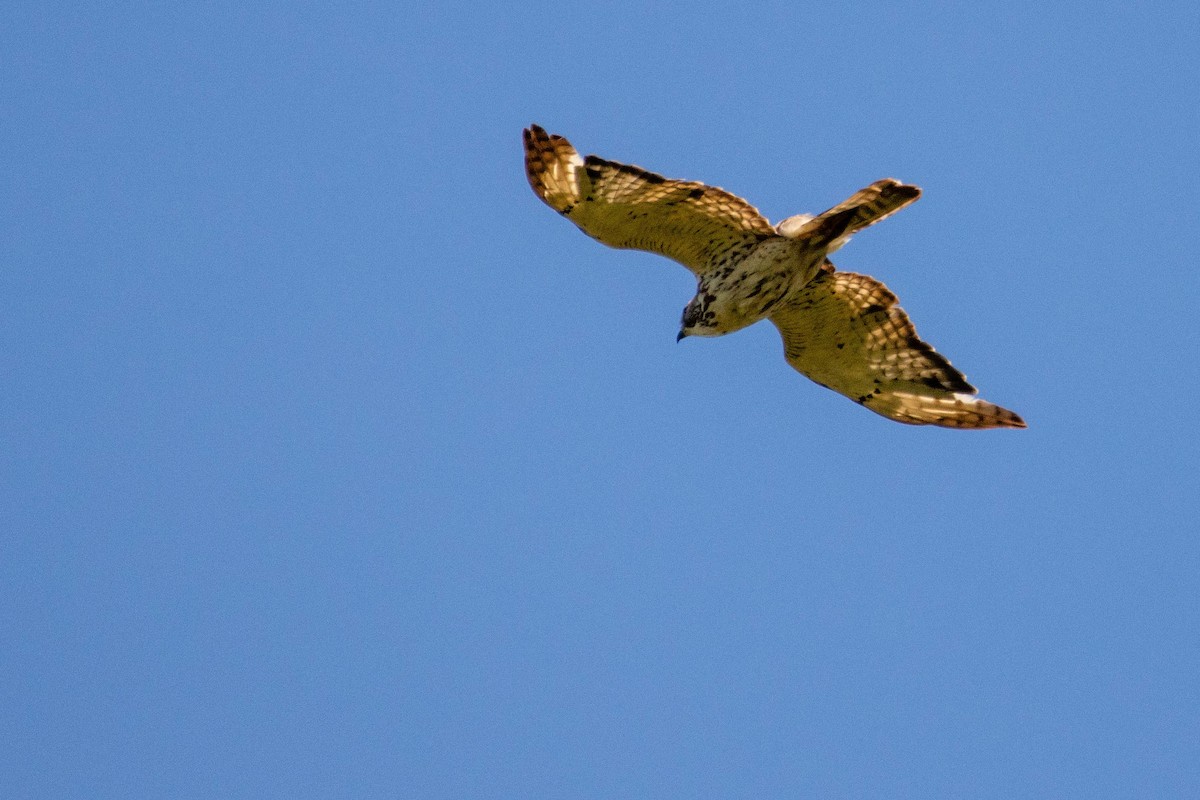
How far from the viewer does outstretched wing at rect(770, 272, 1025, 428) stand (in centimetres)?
1045

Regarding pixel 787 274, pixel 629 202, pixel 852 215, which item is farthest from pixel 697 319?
pixel 852 215

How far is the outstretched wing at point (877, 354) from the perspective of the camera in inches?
412

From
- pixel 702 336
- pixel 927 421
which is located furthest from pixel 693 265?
pixel 927 421

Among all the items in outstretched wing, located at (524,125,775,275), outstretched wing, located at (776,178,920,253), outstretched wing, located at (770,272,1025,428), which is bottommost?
outstretched wing, located at (770,272,1025,428)

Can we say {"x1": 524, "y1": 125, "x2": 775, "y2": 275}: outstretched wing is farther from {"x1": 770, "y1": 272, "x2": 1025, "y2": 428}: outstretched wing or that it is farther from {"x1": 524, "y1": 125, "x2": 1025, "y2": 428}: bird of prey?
{"x1": 770, "y1": 272, "x2": 1025, "y2": 428}: outstretched wing

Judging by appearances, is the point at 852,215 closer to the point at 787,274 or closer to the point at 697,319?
the point at 787,274

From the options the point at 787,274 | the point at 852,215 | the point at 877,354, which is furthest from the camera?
the point at 877,354

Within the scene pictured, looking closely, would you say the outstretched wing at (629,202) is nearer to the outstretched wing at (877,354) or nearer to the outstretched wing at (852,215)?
the outstretched wing at (852,215)

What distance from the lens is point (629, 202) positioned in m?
9.66

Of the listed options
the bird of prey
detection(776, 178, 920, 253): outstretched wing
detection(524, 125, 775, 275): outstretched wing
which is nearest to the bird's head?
the bird of prey

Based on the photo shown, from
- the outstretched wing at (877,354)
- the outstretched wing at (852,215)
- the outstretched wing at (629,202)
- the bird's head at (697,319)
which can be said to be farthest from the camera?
the outstretched wing at (877,354)

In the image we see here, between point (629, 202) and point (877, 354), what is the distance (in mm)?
A: 2457

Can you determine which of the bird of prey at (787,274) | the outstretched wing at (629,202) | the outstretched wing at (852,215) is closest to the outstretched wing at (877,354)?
the bird of prey at (787,274)

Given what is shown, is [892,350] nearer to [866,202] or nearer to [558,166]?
[866,202]
